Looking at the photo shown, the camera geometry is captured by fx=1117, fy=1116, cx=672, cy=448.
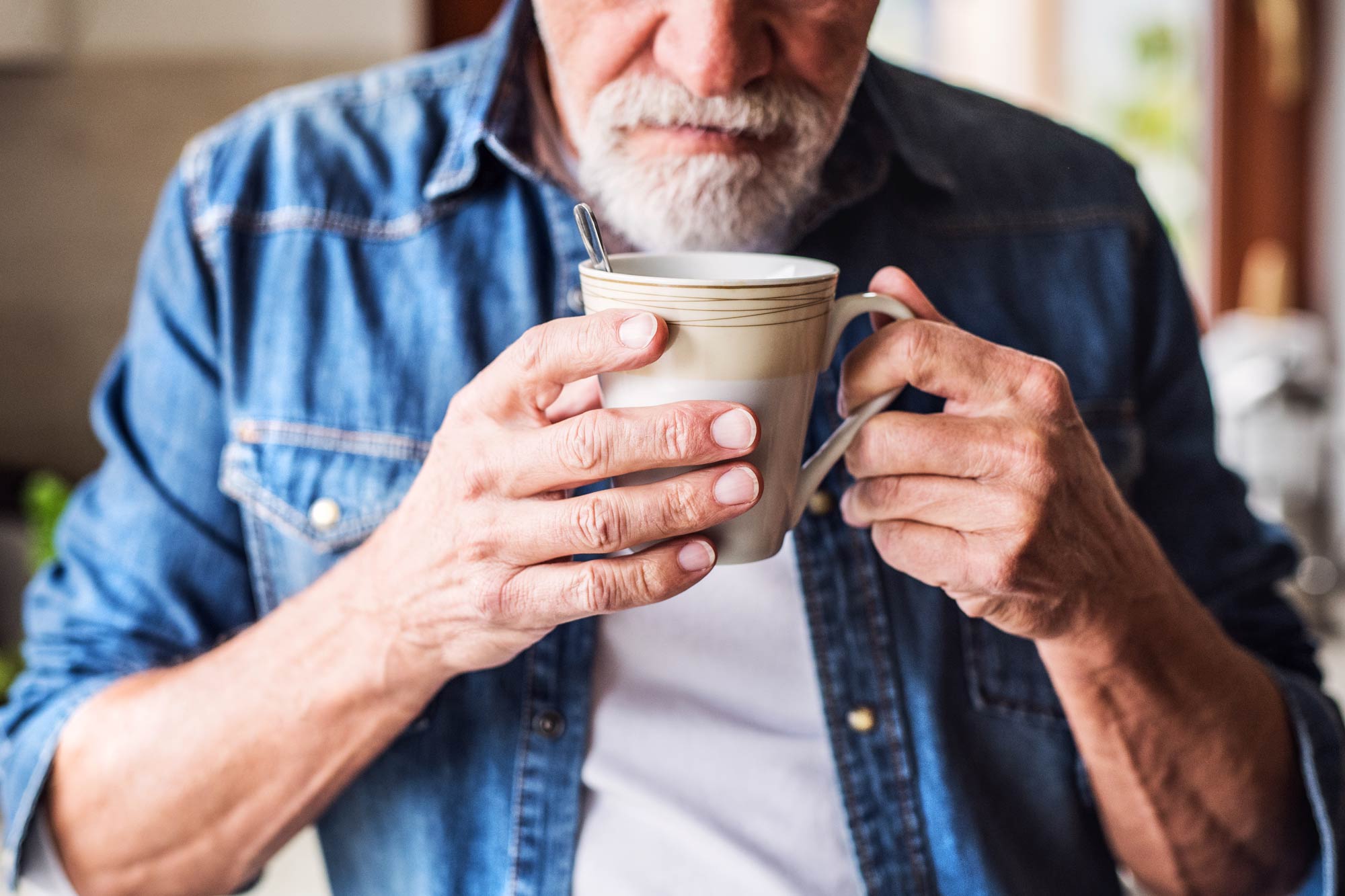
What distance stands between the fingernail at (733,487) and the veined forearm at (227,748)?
0.28 m

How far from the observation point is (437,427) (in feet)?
2.72

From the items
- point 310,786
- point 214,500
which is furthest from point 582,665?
point 214,500

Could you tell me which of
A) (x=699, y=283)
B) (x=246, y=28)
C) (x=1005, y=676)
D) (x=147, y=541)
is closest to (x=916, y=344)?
(x=699, y=283)

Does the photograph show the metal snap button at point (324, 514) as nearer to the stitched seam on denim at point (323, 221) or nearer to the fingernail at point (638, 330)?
the stitched seam on denim at point (323, 221)

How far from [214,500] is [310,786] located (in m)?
0.24

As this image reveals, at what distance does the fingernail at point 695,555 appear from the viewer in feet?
1.81

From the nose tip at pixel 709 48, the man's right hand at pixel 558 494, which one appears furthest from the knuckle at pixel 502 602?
the nose tip at pixel 709 48

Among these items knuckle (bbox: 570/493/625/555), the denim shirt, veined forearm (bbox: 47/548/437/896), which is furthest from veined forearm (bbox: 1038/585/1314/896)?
veined forearm (bbox: 47/548/437/896)

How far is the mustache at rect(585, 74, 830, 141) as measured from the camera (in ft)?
2.25

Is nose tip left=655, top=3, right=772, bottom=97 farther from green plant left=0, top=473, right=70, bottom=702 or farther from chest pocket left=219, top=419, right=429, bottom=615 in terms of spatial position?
green plant left=0, top=473, right=70, bottom=702

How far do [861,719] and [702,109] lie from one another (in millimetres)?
437

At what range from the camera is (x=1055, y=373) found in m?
0.61

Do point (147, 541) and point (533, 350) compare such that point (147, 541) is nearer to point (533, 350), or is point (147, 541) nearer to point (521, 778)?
point (521, 778)

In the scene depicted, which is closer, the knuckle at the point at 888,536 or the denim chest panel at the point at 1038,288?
the knuckle at the point at 888,536
